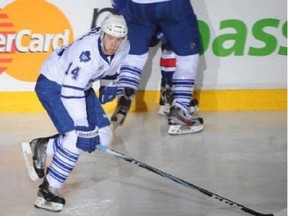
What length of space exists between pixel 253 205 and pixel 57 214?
87 centimetres

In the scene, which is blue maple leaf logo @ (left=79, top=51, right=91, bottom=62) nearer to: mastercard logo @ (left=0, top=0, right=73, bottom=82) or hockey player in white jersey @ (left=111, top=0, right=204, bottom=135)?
hockey player in white jersey @ (left=111, top=0, right=204, bottom=135)

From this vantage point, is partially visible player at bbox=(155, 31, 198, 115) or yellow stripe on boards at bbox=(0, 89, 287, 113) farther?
yellow stripe on boards at bbox=(0, 89, 287, 113)

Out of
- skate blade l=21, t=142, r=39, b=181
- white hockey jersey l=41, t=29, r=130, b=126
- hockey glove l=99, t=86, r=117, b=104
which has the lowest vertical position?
skate blade l=21, t=142, r=39, b=181

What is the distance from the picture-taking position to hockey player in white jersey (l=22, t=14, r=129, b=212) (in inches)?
132

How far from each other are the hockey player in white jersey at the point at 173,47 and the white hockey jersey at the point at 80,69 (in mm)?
1180

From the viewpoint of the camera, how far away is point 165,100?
5344 millimetres

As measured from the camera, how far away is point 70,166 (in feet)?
11.4

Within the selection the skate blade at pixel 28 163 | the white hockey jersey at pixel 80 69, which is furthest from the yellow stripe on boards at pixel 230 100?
the white hockey jersey at pixel 80 69

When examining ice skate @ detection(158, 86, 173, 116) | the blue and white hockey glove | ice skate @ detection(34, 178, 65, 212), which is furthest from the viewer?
ice skate @ detection(158, 86, 173, 116)

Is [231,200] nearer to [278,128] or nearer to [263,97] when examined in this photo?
[278,128]

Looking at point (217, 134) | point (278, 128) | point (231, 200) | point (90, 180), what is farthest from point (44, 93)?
point (278, 128)

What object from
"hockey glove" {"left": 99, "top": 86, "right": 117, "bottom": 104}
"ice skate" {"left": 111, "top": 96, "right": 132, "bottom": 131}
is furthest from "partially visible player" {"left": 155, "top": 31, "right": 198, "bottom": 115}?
"hockey glove" {"left": 99, "top": 86, "right": 117, "bottom": 104}

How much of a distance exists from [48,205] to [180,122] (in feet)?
5.18

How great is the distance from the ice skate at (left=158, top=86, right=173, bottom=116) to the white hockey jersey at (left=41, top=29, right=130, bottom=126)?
1.70m
